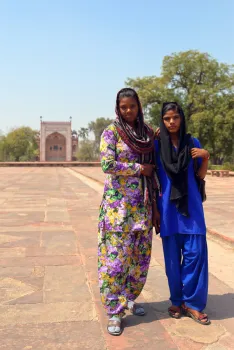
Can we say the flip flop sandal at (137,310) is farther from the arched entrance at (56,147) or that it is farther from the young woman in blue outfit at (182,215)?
the arched entrance at (56,147)

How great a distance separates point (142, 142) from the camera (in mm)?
2404

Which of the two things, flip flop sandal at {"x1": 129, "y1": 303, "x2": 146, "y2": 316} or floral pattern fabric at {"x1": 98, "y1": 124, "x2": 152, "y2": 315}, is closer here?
floral pattern fabric at {"x1": 98, "y1": 124, "x2": 152, "y2": 315}

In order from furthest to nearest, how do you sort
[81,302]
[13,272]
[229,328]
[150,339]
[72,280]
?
[13,272] < [72,280] < [81,302] < [229,328] < [150,339]

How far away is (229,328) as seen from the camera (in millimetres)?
2352

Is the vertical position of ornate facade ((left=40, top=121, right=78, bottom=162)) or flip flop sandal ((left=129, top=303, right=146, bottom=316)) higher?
ornate facade ((left=40, top=121, right=78, bottom=162))

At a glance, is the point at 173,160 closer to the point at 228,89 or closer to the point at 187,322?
the point at 187,322

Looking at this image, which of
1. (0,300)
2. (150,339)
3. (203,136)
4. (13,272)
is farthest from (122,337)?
(203,136)

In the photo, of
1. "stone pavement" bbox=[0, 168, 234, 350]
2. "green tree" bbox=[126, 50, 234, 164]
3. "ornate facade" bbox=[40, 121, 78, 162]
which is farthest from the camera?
"ornate facade" bbox=[40, 121, 78, 162]

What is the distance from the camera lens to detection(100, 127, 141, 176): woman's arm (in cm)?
234

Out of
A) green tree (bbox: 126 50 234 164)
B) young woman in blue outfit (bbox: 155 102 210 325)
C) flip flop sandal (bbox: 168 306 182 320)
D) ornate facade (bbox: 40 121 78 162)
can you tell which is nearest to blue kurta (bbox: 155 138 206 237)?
young woman in blue outfit (bbox: 155 102 210 325)

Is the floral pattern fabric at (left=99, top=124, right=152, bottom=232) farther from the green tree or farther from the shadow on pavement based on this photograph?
the green tree

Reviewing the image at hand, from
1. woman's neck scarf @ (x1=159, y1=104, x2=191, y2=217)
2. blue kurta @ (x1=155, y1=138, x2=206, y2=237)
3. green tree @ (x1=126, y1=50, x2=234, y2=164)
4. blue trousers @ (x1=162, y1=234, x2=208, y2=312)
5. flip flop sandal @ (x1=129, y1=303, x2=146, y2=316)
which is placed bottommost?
flip flop sandal @ (x1=129, y1=303, x2=146, y2=316)

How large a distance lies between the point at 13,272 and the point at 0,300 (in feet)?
2.15

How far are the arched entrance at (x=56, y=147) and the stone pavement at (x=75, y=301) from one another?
207ft
